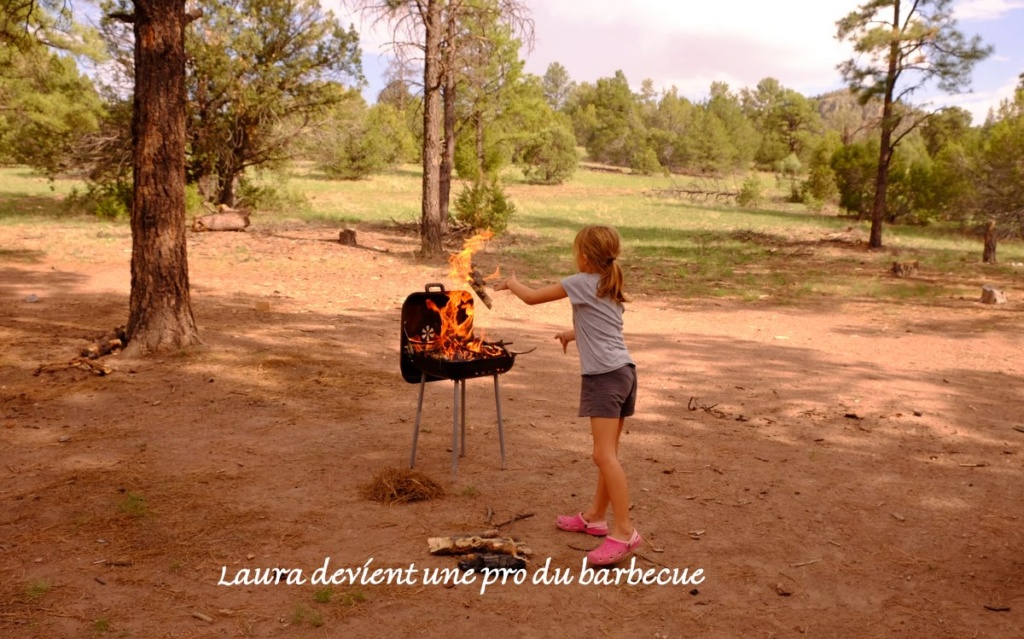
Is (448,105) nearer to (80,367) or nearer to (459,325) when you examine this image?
(80,367)

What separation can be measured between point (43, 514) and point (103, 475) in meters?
0.58

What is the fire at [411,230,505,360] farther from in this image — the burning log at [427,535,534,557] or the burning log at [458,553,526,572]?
the burning log at [458,553,526,572]

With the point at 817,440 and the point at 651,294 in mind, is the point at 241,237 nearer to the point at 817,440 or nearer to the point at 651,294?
the point at 651,294

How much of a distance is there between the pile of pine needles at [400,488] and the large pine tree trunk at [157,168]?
4107 mm

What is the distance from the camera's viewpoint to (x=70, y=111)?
21.0 metres

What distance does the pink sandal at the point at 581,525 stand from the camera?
4492 mm

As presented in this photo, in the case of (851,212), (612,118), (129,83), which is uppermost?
(612,118)

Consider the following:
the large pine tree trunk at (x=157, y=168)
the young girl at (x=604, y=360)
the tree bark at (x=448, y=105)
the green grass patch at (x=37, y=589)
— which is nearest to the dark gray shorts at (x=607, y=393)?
the young girl at (x=604, y=360)

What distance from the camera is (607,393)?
419cm

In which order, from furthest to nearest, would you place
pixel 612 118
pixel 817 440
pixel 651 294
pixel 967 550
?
pixel 612 118, pixel 651 294, pixel 817 440, pixel 967 550

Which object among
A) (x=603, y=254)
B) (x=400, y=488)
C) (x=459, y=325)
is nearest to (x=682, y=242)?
(x=459, y=325)

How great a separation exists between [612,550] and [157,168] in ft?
19.9

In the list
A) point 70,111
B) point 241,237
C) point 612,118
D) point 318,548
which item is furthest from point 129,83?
point 612,118

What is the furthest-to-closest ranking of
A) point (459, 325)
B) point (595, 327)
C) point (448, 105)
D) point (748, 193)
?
point (748, 193), point (448, 105), point (459, 325), point (595, 327)
